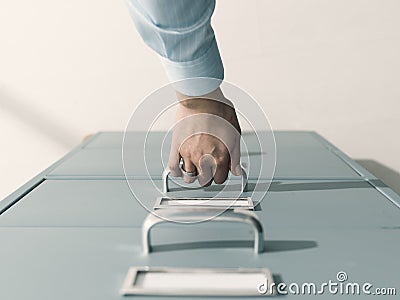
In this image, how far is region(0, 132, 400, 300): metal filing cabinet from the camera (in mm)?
739

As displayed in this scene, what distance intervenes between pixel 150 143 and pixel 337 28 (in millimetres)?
799

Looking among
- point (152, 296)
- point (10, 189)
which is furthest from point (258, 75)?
point (152, 296)

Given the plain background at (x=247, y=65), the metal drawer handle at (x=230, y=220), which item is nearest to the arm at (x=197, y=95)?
the metal drawer handle at (x=230, y=220)

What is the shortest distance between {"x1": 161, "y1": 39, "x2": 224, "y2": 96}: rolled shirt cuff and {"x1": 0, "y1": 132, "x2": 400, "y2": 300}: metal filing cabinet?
205mm

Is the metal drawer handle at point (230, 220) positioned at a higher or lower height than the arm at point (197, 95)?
lower

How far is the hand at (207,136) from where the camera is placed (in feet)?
2.99

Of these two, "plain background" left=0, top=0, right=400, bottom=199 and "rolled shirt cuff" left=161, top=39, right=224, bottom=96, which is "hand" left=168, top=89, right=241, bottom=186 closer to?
"rolled shirt cuff" left=161, top=39, right=224, bottom=96

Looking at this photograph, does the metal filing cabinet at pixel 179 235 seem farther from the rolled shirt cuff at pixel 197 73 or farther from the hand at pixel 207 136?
the rolled shirt cuff at pixel 197 73

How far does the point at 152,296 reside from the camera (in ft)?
2.24

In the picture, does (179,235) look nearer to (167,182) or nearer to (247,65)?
(167,182)

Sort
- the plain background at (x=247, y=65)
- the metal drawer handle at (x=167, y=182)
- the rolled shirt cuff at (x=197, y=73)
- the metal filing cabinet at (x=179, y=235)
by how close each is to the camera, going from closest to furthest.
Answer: the metal filing cabinet at (x=179, y=235) → the rolled shirt cuff at (x=197, y=73) → the metal drawer handle at (x=167, y=182) → the plain background at (x=247, y=65)

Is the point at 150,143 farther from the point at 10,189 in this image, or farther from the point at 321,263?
the point at 321,263

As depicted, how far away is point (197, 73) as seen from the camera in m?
0.91

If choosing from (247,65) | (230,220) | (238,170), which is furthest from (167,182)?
(247,65)
